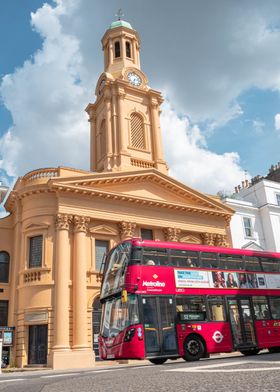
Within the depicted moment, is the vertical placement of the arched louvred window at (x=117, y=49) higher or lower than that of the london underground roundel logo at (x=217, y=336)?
higher

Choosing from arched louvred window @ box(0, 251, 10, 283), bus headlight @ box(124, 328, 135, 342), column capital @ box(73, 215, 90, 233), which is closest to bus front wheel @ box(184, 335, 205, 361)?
bus headlight @ box(124, 328, 135, 342)

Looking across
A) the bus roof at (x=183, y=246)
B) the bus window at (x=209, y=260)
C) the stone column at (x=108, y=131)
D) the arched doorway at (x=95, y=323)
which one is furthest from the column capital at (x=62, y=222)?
the bus window at (x=209, y=260)

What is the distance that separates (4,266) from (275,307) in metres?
17.3

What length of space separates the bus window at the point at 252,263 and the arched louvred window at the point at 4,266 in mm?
15972

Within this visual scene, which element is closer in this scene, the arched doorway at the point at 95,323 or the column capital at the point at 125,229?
the arched doorway at the point at 95,323

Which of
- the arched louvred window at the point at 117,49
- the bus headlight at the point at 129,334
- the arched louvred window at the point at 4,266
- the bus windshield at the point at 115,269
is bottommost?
the bus headlight at the point at 129,334

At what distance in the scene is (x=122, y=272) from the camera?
15070 millimetres

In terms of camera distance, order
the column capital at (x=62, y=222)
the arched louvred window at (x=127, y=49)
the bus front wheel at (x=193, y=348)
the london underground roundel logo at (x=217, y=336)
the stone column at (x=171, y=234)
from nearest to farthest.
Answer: the bus front wheel at (x=193, y=348) → the london underground roundel logo at (x=217, y=336) → the column capital at (x=62, y=222) → the stone column at (x=171, y=234) → the arched louvred window at (x=127, y=49)

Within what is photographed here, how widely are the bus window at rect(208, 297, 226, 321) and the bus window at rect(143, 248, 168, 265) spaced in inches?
94.2

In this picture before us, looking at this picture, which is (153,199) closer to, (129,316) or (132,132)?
(132,132)

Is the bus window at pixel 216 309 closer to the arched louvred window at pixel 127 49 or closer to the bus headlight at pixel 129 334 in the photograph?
the bus headlight at pixel 129 334

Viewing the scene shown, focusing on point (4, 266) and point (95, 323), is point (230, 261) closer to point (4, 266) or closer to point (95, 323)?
point (95, 323)

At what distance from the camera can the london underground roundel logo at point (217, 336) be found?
15516mm

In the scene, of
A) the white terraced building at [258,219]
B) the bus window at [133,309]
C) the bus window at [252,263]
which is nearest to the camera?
the bus window at [133,309]
